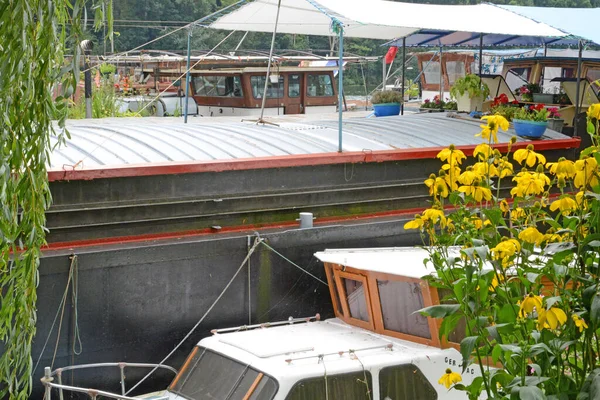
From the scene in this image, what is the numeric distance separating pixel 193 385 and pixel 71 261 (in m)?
1.61

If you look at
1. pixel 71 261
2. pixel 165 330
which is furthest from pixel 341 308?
pixel 71 261

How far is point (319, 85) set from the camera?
2589 cm

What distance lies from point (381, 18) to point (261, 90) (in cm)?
1287

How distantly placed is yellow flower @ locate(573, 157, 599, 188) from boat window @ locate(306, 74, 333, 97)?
21281 millimetres

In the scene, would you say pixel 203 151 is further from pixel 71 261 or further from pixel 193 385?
pixel 193 385

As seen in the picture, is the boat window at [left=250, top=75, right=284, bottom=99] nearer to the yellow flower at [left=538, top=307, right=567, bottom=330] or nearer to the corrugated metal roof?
the corrugated metal roof

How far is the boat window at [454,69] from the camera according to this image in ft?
104

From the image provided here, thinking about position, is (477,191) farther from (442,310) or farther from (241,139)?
(241,139)

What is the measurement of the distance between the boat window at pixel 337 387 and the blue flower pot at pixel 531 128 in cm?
550

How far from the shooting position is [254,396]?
23.9ft

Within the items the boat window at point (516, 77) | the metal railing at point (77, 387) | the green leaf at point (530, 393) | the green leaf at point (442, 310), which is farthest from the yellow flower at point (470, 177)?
the boat window at point (516, 77)

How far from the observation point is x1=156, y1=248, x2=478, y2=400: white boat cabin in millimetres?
7430

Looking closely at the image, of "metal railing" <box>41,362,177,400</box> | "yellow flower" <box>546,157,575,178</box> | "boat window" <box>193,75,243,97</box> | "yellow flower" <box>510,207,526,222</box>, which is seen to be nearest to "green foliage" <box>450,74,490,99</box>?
"metal railing" <box>41,362,177,400</box>

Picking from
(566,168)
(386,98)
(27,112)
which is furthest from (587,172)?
(386,98)
